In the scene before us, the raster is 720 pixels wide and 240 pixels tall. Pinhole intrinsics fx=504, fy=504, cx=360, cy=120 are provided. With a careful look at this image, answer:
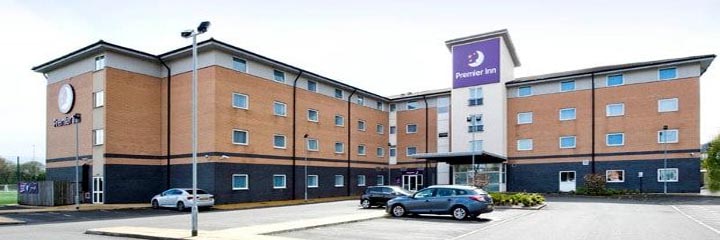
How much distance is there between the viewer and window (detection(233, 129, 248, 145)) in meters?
32.4

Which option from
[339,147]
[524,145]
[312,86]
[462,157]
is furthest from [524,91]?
[312,86]

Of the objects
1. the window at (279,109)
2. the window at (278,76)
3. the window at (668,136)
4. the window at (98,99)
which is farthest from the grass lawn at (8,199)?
the window at (668,136)

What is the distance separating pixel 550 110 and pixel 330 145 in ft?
62.2

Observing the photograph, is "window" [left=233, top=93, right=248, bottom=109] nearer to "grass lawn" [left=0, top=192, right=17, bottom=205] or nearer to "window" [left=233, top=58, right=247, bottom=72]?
"window" [left=233, top=58, right=247, bottom=72]

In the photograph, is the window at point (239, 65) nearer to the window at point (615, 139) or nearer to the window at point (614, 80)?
the window at point (614, 80)

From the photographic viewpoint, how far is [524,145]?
4419cm

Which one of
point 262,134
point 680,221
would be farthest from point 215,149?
point 680,221

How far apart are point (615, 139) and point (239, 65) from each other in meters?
29.3

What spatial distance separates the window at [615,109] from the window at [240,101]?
1105 inches

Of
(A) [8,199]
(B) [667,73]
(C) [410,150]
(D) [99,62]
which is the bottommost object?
(A) [8,199]

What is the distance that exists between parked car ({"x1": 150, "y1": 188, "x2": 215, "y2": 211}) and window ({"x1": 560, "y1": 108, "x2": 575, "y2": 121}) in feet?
95.8

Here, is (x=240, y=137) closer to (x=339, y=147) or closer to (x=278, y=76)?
(x=278, y=76)

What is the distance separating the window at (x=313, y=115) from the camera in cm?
4009

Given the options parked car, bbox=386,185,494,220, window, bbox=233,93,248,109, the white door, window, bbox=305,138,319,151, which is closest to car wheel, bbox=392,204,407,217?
parked car, bbox=386,185,494,220
